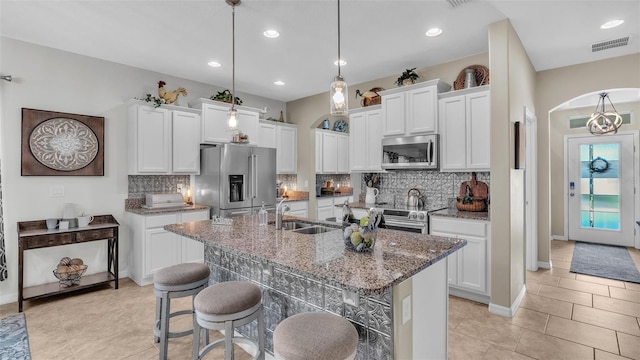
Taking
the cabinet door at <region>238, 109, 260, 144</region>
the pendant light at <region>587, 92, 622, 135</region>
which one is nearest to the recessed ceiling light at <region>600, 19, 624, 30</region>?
the pendant light at <region>587, 92, 622, 135</region>

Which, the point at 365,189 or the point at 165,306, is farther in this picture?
the point at 365,189

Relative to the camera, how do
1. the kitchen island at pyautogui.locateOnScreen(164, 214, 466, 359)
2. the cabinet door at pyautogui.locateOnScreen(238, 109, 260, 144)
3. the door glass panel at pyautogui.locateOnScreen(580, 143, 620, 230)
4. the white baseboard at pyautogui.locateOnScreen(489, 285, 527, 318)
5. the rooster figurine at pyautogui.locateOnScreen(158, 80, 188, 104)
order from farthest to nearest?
the door glass panel at pyautogui.locateOnScreen(580, 143, 620, 230) < the cabinet door at pyautogui.locateOnScreen(238, 109, 260, 144) < the rooster figurine at pyautogui.locateOnScreen(158, 80, 188, 104) < the white baseboard at pyautogui.locateOnScreen(489, 285, 527, 318) < the kitchen island at pyautogui.locateOnScreen(164, 214, 466, 359)

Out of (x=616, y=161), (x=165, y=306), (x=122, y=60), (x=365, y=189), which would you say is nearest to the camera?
(x=165, y=306)

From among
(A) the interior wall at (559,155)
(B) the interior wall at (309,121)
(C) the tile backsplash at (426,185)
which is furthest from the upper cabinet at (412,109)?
(A) the interior wall at (559,155)

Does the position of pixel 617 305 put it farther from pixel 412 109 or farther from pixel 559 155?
pixel 559 155

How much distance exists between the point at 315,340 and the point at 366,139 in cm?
353

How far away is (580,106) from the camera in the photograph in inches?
235

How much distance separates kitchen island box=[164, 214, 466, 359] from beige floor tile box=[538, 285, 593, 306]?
2.31 m

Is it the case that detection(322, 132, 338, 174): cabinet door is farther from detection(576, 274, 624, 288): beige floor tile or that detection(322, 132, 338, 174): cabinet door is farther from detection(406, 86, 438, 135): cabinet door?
detection(576, 274, 624, 288): beige floor tile

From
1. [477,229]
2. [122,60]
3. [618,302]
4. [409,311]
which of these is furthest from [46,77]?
[618,302]

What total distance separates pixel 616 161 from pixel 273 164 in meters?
6.28

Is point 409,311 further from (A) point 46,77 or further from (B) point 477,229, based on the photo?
(A) point 46,77

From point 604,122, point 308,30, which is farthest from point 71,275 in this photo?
point 604,122

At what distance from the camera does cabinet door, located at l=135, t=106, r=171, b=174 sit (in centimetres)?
405
